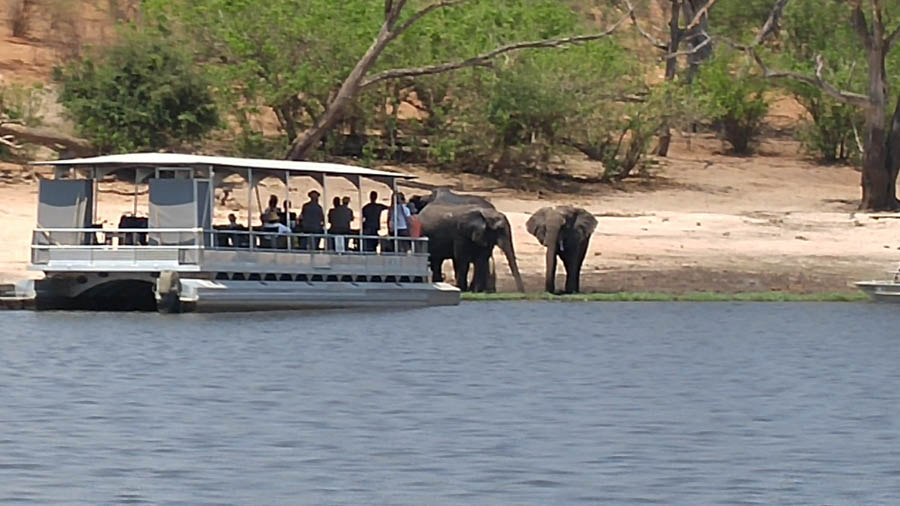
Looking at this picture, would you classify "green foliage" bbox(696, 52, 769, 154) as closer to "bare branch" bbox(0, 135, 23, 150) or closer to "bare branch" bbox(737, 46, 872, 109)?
"bare branch" bbox(737, 46, 872, 109)

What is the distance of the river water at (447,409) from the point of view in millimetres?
16406

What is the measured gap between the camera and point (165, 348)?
Result: 26.7 metres

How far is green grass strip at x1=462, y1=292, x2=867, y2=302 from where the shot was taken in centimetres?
3462

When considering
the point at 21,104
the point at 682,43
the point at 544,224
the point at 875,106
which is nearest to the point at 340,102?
the point at 21,104

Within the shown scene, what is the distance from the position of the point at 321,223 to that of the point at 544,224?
4932 millimetres

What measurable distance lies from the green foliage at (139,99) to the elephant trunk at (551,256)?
10220 millimetres

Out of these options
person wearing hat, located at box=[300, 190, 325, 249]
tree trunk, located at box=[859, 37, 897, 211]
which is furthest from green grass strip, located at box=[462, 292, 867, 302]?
tree trunk, located at box=[859, 37, 897, 211]

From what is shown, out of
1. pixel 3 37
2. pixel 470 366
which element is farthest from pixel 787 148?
pixel 470 366

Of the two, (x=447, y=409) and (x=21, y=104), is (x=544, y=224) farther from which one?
(x=447, y=409)

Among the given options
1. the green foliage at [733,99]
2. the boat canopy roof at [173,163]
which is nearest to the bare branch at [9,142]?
the boat canopy roof at [173,163]

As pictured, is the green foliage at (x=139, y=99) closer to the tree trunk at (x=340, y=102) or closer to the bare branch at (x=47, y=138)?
the bare branch at (x=47, y=138)

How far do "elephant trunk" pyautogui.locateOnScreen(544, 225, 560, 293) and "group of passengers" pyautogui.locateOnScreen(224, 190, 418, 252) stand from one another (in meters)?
2.47

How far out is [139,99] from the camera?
42.4 m

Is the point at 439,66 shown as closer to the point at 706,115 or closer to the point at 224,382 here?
the point at 706,115
